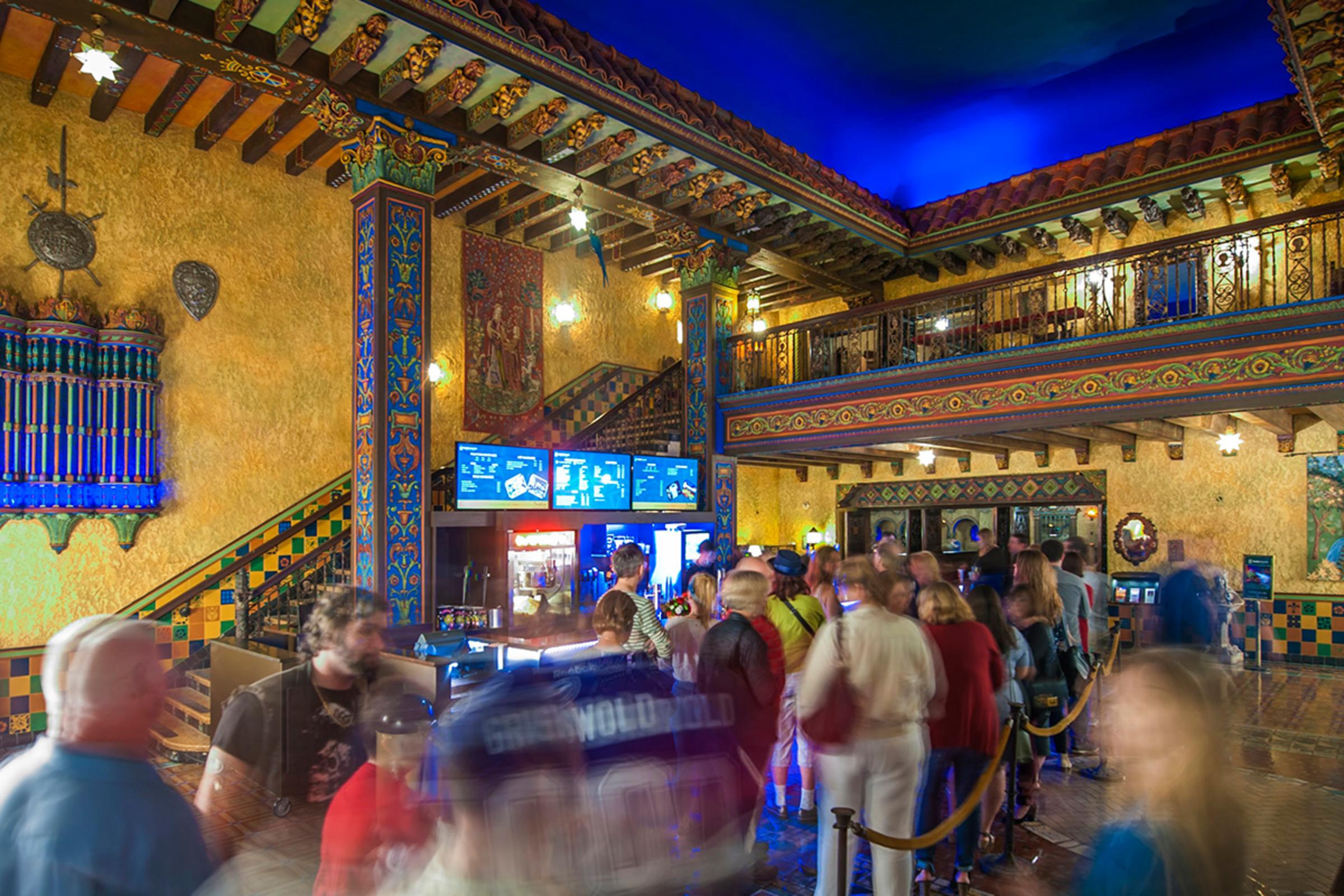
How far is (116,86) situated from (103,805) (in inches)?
353

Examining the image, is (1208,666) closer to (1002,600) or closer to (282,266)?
(1002,600)

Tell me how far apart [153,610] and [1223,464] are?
13.3 metres

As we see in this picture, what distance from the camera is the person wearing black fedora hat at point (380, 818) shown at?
6.18 ft

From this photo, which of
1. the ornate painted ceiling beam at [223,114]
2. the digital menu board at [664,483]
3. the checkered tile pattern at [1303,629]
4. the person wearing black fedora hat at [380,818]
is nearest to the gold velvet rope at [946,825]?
the person wearing black fedora hat at [380,818]

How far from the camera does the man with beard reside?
247 cm

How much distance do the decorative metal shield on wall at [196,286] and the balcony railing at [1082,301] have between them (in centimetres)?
660

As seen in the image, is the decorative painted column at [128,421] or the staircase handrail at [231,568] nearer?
the decorative painted column at [128,421]

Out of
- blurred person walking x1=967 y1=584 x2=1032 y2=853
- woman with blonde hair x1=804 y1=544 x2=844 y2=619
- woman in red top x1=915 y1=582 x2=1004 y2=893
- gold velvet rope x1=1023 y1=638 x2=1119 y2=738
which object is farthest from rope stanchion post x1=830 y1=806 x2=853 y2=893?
woman with blonde hair x1=804 y1=544 x2=844 y2=619

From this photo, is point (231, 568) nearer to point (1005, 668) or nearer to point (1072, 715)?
point (1005, 668)

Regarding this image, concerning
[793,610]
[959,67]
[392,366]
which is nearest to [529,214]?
[392,366]

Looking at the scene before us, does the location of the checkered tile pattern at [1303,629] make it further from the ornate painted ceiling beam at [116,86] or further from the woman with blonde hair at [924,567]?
the ornate painted ceiling beam at [116,86]

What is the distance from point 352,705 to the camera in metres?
2.79

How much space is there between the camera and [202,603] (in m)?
8.91

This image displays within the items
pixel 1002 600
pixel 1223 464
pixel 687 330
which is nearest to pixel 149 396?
pixel 687 330
